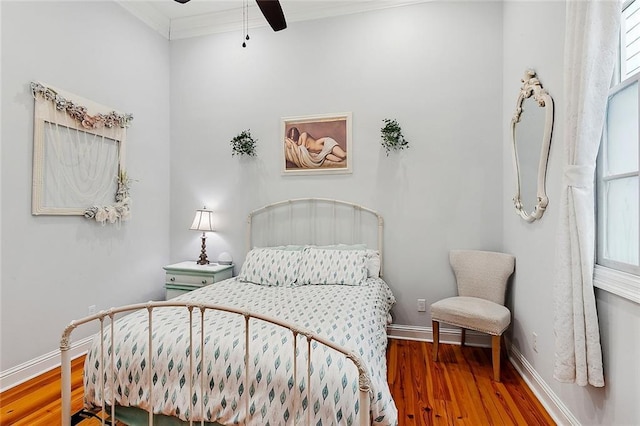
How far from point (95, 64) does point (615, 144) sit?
399 centimetres

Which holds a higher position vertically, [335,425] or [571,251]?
[571,251]

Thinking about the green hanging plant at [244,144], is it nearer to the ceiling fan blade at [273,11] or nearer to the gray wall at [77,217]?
the gray wall at [77,217]

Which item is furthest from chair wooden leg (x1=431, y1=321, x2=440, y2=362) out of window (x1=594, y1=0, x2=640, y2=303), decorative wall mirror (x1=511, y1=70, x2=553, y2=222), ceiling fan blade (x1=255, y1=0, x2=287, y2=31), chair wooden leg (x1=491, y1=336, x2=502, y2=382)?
ceiling fan blade (x1=255, y1=0, x2=287, y2=31)

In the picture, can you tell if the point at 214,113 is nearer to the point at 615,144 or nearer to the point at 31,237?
the point at 31,237

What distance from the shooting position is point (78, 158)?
9.46 ft

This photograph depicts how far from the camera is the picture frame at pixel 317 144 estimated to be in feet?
11.3

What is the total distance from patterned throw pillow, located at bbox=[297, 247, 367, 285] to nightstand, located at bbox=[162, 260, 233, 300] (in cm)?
102

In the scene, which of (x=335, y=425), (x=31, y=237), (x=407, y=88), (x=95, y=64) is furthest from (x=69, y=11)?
(x=335, y=425)

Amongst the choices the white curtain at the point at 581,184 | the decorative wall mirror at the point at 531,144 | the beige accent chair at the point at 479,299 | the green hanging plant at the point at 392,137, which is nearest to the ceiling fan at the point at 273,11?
the green hanging plant at the point at 392,137

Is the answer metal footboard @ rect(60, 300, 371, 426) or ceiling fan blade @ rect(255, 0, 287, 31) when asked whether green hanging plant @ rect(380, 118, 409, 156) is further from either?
metal footboard @ rect(60, 300, 371, 426)

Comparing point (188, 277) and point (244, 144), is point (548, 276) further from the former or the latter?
point (188, 277)

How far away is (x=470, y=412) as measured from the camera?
2061 millimetres

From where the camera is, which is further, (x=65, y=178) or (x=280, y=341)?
(x=65, y=178)

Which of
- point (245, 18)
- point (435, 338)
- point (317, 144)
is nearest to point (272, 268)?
point (317, 144)
